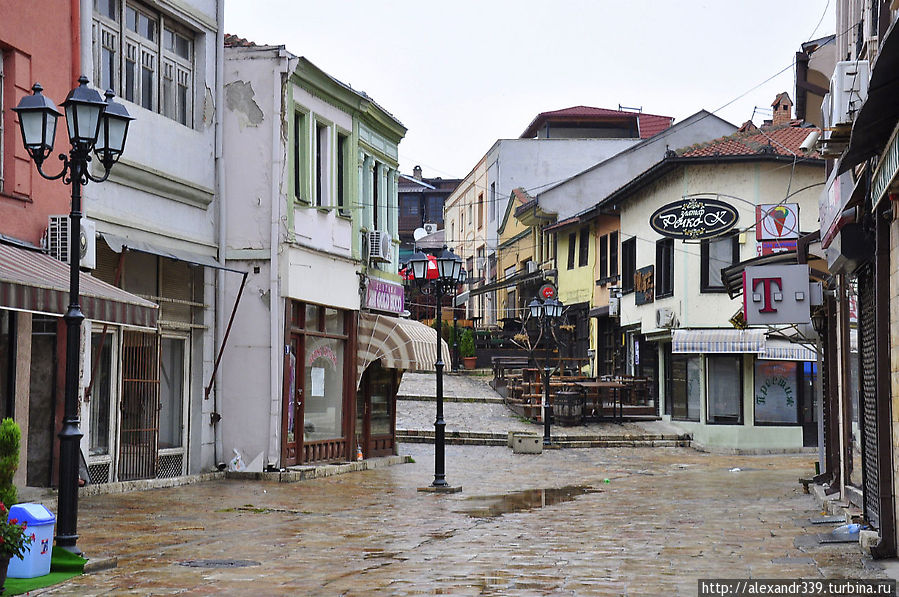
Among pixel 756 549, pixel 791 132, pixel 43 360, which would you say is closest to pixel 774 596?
pixel 756 549

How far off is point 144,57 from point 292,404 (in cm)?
662

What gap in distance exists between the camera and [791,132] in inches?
1426

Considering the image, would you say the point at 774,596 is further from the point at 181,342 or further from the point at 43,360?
the point at 181,342

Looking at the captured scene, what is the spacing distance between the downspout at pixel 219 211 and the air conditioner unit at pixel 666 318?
17.7 meters

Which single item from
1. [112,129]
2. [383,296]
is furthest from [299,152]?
[112,129]

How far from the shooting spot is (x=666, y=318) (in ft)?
115

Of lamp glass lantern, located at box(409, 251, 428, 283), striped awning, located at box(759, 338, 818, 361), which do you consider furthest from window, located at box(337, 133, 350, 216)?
striped awning, located at box(759, 338, 818, 361)

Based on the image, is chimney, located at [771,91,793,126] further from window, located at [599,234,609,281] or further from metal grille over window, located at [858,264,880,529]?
metal grille over window, located at [858,264,880,529]

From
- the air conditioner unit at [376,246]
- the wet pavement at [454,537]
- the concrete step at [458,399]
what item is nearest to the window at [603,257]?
the concrete step at [458,399]

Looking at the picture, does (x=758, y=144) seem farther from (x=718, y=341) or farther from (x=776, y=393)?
(x=776, y=393)

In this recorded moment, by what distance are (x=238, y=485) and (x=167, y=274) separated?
3606 millimetres

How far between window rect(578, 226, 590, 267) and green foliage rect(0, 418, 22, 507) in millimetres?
36219

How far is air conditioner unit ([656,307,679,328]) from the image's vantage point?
34.3 meters

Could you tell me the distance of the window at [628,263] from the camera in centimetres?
3900
